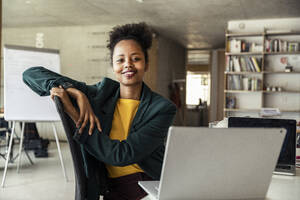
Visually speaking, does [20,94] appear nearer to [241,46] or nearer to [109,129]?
[109,129]

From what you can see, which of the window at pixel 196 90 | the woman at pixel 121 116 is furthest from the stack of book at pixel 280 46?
the window at pixel 196 90

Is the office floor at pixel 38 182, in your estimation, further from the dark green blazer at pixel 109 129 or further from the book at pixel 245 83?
the book at pixel 245 83

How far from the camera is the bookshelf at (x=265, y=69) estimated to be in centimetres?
621

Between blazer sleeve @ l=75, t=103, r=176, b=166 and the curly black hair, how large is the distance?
0.31m

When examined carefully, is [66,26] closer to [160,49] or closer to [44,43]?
[44,43]

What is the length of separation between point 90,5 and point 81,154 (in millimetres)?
5144

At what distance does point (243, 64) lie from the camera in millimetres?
6371

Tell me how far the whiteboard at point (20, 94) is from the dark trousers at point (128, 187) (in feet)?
9.69

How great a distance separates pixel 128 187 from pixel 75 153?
1.08 feet

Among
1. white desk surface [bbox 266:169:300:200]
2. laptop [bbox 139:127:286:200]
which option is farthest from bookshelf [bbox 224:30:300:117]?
laptop [bbox 139:127:286:200]

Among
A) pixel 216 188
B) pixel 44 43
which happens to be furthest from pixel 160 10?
pixel 216 188

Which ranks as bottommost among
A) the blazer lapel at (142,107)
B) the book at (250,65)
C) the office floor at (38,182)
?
the office floor at (38,182)

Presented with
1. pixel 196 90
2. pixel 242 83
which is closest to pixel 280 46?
pixel 242 83

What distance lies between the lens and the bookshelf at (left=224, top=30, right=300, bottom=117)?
6211mm
